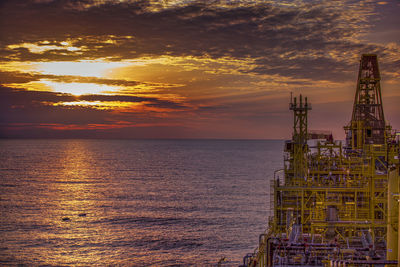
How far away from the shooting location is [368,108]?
5759 centimetres

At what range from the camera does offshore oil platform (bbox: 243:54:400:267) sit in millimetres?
21109

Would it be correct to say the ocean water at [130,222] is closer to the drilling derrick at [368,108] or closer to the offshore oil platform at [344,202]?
the offshore oil platform at [344,202]

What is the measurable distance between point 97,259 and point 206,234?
1764 centimetres

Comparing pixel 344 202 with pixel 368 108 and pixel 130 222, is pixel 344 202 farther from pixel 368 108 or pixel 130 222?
pixel 130 222

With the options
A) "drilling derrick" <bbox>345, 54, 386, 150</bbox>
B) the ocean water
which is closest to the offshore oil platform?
"drilling derrick" <bbox>345, 54, 386, 150</bbox>

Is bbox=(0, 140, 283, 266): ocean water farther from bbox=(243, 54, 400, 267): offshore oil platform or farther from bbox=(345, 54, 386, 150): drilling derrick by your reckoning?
bbox=(345, 54, 386, 150): drilling derrick

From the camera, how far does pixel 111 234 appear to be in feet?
207

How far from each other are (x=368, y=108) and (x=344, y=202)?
24.6 metres

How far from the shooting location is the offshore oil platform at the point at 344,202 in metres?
21.1

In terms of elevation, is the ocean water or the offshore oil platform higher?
the offshore oil platform

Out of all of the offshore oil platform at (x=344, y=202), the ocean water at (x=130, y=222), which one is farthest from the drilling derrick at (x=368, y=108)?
the ocean water at (x=130, y=222)

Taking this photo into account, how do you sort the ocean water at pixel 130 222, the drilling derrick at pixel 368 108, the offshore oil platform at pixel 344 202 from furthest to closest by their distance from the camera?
the drilling derrick at pixel 368 108, the ocean water at pixel 130 222, the offshore oil platform at pixel 344 202

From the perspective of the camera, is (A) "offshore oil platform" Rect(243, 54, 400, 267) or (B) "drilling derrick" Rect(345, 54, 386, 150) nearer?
(A) "offshore oil platform" Rect(243, 54, 400, 267)

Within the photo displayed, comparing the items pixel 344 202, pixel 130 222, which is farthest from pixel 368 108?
pixel 130 222
